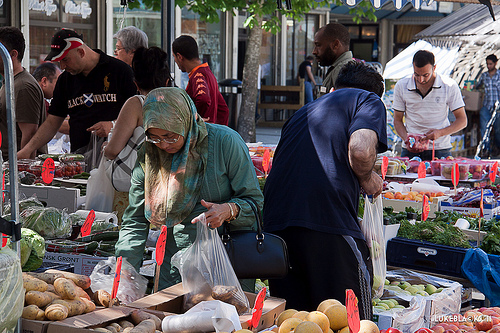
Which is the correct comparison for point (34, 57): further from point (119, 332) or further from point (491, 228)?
point (119, 332)

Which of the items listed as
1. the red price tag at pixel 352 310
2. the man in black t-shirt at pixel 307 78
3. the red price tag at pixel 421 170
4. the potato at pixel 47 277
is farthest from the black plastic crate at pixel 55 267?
the man in black t-shirt at pixel 307 78

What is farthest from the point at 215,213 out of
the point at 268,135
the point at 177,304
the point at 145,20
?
the point at 268,135

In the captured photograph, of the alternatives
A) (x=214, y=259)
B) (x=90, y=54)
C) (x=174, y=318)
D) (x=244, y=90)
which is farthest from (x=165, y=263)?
(x=244, y=90)

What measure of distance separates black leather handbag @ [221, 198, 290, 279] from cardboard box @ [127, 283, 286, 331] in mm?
Answer: 129

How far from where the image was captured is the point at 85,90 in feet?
17.6

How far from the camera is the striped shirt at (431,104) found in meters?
7.30

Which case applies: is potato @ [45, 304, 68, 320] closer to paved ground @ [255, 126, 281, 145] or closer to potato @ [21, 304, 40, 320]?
potato @ [21, 304, 40, 320]

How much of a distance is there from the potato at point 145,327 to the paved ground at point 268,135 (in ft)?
39.8

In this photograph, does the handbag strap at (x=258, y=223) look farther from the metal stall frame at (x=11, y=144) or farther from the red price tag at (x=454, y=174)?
the red price tag at (x=454, y=174)

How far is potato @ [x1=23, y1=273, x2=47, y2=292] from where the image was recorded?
2.59m

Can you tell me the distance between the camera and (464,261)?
4309 mm

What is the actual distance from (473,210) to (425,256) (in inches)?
52.7

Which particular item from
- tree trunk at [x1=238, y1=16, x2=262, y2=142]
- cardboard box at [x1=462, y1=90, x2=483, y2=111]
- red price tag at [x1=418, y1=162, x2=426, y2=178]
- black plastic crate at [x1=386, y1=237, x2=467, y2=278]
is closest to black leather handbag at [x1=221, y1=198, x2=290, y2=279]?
black plastic crate at [x1=386, y1=237, x2=467, y2=278]

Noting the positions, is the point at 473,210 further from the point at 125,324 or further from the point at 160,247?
the point at 125,324
